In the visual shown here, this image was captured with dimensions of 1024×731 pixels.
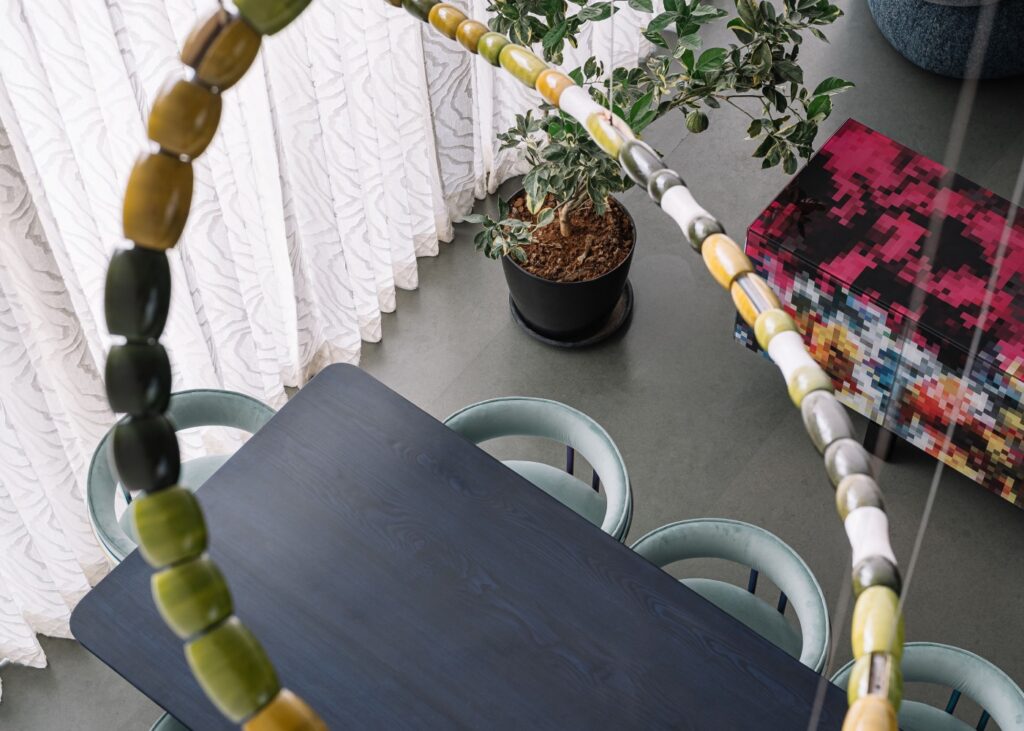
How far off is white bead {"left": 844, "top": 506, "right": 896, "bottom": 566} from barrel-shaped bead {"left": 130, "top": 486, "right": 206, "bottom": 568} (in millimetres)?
392

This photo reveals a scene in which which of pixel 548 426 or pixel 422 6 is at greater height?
pixel 422 6

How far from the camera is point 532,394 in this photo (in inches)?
143

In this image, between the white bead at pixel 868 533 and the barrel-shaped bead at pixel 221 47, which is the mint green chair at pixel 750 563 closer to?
the white bead at pixel 868 533

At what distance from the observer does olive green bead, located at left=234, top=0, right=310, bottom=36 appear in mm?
702

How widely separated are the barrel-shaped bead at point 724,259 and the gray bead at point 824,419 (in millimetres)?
110

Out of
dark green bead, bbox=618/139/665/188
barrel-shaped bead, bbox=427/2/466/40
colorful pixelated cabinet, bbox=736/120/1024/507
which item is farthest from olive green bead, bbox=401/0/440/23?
colorful pixelated cabinet, bbox=736/120/1024/507

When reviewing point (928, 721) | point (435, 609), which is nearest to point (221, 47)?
point (435, 609)

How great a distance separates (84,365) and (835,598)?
197 cm

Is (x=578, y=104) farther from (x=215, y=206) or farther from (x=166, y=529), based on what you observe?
(x=215, y=206)

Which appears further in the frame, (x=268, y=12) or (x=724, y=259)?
(x=724, y=259)

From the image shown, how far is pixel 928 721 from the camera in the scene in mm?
2375

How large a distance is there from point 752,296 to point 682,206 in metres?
0.11

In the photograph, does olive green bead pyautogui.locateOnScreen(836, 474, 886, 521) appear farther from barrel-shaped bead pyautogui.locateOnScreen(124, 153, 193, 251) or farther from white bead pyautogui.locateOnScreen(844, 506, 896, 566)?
barrel-shaped bead pyautogui.locateOnScreen(124, 153, 193, 251)

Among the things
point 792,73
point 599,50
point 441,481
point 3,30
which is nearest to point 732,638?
point 441,481
